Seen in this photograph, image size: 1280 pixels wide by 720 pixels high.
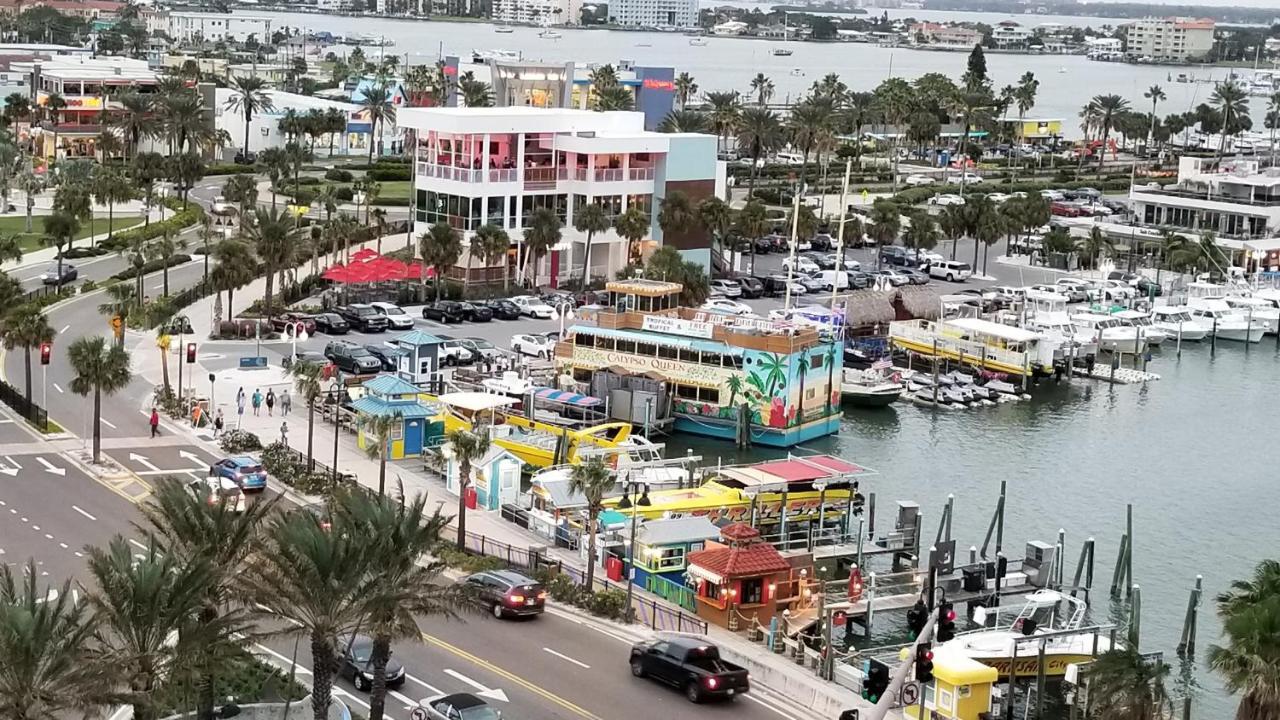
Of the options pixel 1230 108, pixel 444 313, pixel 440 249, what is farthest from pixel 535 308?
pixel 1230 108

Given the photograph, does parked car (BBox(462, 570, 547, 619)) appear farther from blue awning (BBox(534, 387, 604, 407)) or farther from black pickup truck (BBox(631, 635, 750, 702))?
blue awning (BBox(534, 387, 604, 407))

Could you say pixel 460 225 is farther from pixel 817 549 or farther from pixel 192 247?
pixel 817 549

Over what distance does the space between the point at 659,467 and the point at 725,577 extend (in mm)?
14627

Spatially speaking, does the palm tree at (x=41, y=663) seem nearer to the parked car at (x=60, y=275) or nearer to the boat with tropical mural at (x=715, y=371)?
the boat with tropical mural at (x=715, y=371)

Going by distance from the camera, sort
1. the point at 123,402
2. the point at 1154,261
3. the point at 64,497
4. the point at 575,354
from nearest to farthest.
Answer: the point at 64,497, the point at 123,402, the point at 575,354, the point at 1154,261

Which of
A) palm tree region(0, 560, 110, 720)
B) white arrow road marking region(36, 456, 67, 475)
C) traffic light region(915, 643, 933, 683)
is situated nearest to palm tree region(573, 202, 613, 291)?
white arrow road marking region(36, 456, 67, 475)

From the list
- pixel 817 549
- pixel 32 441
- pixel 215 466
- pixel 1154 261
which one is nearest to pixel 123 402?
pixel 32 441

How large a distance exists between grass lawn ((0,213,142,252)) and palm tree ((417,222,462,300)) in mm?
28741

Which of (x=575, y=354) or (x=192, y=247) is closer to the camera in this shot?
(x=575, y=354)

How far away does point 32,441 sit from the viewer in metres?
61.8

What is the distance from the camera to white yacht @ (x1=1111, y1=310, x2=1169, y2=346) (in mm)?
97000

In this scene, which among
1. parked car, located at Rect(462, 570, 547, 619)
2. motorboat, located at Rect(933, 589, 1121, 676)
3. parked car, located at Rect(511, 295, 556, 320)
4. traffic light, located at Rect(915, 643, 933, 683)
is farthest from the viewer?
parked car, located at Rect(511, 295, 556, 320)

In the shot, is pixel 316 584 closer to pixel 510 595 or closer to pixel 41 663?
pixel 41 663

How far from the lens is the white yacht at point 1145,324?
97000mm
